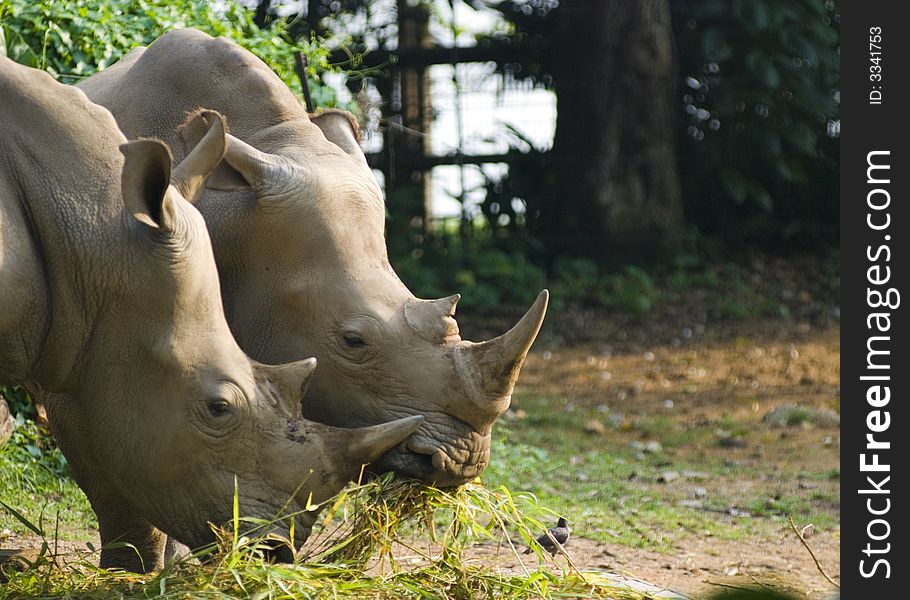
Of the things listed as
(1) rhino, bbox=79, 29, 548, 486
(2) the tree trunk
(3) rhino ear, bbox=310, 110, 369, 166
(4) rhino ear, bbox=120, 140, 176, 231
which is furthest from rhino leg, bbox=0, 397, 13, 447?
(2) the tree trunk

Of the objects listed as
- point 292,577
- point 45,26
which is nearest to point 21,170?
point 292,577

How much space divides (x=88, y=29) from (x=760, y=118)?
307 inches

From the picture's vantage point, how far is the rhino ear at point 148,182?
12.3 feet

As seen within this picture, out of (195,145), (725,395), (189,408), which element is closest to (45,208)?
(189,408)

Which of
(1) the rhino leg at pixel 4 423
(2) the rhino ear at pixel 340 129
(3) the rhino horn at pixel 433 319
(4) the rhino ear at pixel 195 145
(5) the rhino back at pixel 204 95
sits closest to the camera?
(3) the rhino horn at pixel 433 319

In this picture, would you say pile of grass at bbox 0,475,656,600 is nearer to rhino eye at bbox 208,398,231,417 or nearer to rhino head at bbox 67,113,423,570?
rhino head at bbox 67,113,423,570

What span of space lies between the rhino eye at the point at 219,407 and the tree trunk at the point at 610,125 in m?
8.67

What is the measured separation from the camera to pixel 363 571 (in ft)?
13.5

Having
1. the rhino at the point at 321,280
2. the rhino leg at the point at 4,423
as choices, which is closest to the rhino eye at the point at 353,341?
the rhino at the point at 321,280

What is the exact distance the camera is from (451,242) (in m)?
12.0

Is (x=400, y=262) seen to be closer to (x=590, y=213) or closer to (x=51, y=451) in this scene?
(x=590, y=213)

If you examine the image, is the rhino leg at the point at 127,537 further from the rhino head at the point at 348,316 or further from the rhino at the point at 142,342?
the rhino head at the point at 348,316

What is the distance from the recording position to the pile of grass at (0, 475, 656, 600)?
381 cm

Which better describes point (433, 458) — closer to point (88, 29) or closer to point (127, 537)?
point (127, 537)
